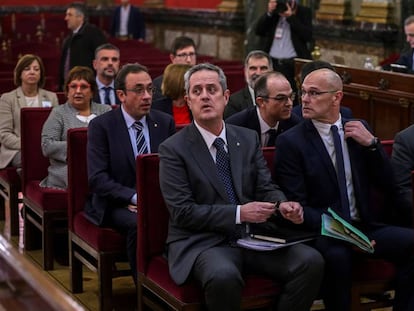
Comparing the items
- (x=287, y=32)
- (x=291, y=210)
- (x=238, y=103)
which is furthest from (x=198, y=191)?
(x=287, y=32)

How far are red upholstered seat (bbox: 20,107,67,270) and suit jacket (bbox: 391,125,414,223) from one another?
2.08 metres

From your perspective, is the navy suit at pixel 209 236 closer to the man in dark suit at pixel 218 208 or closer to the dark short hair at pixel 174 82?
A: the man in dark suit at pixel 218 208

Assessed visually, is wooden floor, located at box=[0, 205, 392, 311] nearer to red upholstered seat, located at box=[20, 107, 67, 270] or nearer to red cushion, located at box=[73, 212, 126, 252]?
red upholstered seat, located at box=[20, 107, 67, 270]

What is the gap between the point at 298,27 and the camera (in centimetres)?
1042

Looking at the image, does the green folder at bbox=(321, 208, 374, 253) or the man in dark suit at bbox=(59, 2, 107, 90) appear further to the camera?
the man in dark suit at bbox=(59, 2, 107, 90)

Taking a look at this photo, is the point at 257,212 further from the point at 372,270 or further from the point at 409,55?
the point at 409,55

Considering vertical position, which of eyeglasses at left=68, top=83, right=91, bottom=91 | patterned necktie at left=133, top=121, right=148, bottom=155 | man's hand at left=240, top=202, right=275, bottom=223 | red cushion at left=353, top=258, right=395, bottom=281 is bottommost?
red cushion at left=353, top=258, right=395, bottom=281

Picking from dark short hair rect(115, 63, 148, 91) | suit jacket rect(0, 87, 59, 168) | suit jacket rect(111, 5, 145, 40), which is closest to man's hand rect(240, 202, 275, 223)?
dark short hair rect(115, 63, 148, 91)

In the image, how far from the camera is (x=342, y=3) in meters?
11.4

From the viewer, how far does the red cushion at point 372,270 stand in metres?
4.50

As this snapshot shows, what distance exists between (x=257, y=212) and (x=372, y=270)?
69cm

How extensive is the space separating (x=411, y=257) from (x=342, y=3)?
7273 mm

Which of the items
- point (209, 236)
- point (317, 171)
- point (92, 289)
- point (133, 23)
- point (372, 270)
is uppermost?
point (317, 171)

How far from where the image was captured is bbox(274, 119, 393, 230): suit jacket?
4477 millimetres
